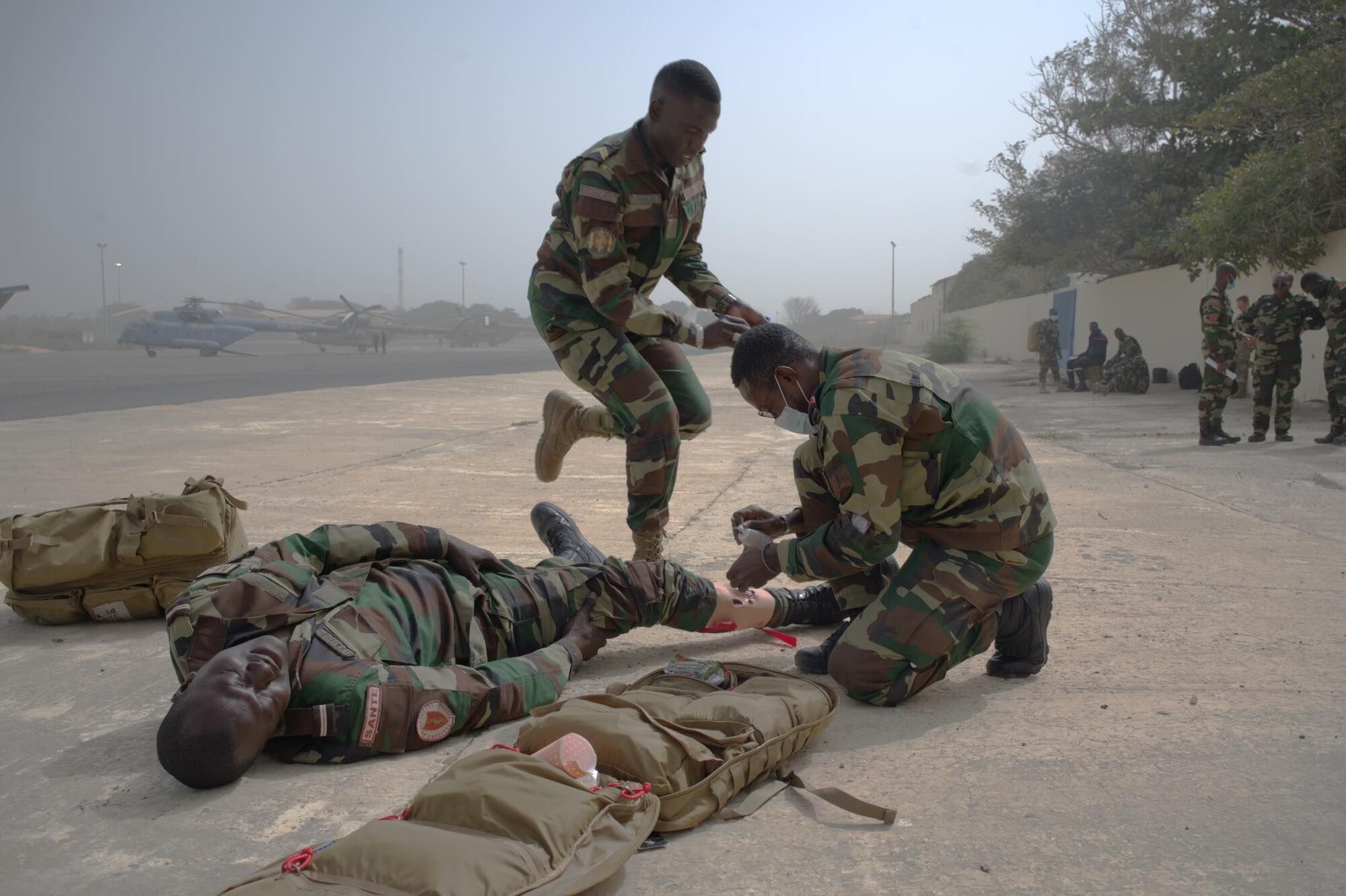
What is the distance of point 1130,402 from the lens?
1597cm

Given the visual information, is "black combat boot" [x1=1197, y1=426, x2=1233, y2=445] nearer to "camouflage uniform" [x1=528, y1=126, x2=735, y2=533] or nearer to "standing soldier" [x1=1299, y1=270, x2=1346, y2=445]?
"standing soldier" [x1=1299, y1=270, x2=1346, y2=445]

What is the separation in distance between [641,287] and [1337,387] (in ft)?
26.3

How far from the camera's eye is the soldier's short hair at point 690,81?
352 centimetres

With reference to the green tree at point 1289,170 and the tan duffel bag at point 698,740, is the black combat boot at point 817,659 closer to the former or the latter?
the tan duffel bag at point 698,740

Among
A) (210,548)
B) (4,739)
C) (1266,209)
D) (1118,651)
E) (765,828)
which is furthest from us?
(1266,209)

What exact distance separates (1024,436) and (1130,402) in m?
6.36

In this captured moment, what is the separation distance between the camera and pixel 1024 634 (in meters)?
2.95

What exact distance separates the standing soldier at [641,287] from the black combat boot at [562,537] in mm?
289

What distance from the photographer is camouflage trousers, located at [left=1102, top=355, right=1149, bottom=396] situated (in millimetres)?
18172

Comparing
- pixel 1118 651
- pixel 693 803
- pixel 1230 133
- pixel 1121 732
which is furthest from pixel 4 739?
pixel 1230 133

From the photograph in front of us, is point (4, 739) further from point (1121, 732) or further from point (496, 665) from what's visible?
point (1121, 732)

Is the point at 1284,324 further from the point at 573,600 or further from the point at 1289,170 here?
the point at 573,600

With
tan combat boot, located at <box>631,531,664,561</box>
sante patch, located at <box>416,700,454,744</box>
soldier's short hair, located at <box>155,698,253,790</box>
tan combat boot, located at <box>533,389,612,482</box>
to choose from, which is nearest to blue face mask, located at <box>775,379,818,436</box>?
sante patch, located at <box>416,700,454,744</box>

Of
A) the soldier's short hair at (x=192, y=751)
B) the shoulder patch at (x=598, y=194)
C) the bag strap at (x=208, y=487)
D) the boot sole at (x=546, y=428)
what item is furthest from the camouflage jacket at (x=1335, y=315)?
the soldier's short hair at (x=192, y=751)
